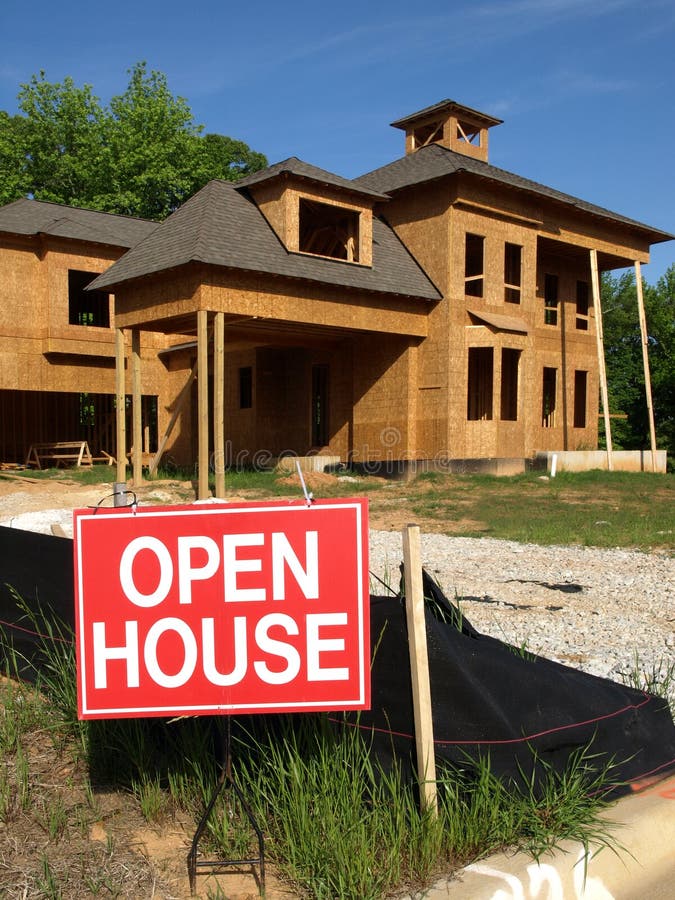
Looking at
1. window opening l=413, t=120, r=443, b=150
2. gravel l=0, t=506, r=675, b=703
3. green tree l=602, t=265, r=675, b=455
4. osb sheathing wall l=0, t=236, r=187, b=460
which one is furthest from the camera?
green tree l=602, t=265, r=675, b=455

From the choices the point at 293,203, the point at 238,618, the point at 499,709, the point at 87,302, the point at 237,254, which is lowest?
the point at 499,709

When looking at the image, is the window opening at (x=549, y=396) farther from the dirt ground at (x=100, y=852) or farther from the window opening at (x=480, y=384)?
the dirt ground at (x=100, y=852)

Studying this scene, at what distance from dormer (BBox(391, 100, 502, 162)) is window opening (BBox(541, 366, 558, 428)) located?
24.6 feet

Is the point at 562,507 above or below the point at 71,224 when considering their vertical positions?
below

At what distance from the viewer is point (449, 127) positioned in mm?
26219

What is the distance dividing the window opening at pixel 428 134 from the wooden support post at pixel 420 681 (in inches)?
1021

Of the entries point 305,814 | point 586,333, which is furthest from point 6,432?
point 305,814

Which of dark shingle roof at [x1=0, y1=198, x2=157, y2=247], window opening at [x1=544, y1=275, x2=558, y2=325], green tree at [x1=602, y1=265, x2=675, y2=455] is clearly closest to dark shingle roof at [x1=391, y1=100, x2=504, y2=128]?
window opening at [x1=544, y1=275, x2=558, y2=325]

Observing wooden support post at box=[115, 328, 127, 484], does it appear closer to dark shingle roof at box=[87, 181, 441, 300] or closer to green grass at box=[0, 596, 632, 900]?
dark shingle roof at box=[87, 181, 441, 300]

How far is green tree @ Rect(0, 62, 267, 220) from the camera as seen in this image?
43688mm

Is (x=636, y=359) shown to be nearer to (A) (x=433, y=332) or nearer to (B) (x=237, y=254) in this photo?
(A) (x=433, y=332)

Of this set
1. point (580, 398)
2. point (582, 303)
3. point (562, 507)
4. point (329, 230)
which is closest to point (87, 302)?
point (329, 230)

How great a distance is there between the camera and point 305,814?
332 cm

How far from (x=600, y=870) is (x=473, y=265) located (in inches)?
1059
